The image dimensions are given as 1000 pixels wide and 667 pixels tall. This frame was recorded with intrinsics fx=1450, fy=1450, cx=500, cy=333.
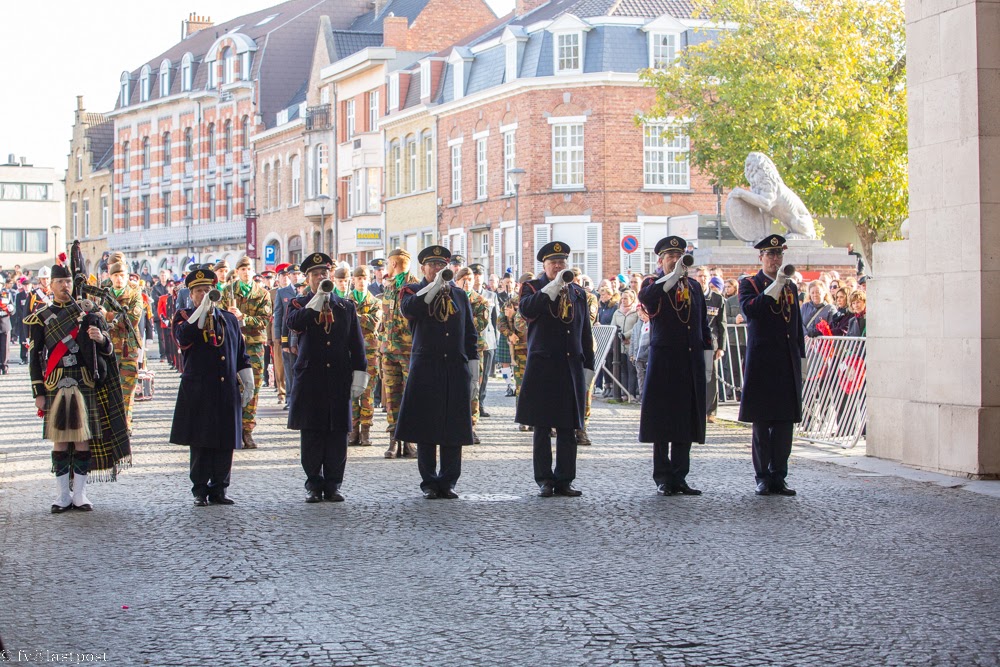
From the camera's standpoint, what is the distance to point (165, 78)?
80062 mm

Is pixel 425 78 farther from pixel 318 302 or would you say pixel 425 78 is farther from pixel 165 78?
pixel 318 302

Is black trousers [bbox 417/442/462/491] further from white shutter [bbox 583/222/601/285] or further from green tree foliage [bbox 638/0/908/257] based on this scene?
white shutter [bbox 583/222/601/285]

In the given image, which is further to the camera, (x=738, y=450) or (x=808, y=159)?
(x=808, y=159)

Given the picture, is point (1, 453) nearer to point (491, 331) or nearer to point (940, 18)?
point (491, 331)

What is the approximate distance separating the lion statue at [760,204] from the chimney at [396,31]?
36.7m

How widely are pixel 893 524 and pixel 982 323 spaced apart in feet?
11.0

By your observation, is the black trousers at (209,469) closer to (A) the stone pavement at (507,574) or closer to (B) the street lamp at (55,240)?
(A) the stone pavement at (507,574)

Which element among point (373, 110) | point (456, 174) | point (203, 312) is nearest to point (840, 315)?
point (203, 312)

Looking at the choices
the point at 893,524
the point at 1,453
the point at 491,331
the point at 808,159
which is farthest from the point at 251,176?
the point at 893,524

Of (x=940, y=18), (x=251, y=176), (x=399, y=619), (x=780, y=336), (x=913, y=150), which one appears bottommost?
(x=399, y=619)

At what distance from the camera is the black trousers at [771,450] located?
1082 centimetres

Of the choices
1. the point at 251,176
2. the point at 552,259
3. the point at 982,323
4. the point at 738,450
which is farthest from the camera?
the point at 251,176

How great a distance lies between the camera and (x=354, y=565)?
7.86m

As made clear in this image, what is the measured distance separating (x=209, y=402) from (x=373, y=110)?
163 feet
